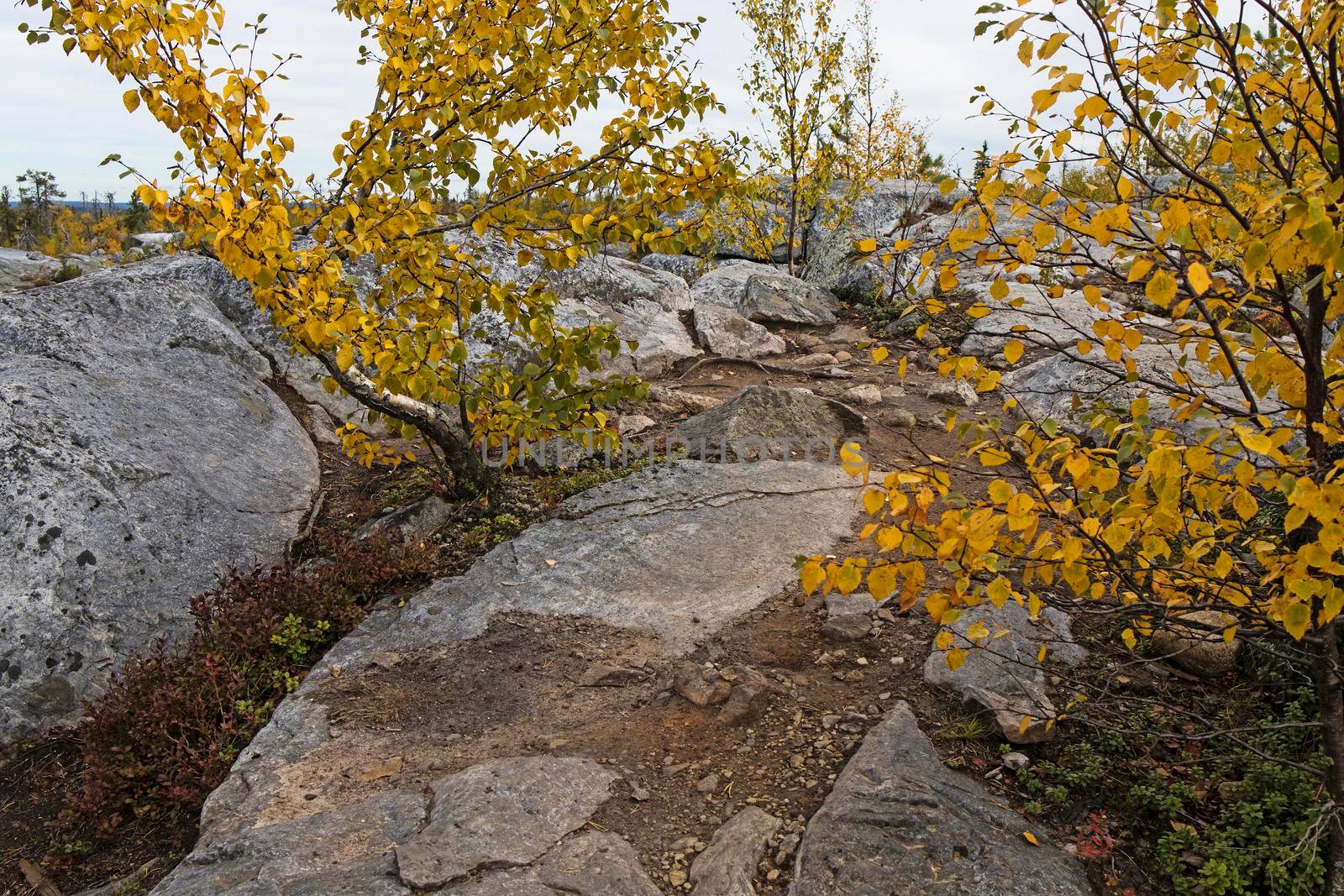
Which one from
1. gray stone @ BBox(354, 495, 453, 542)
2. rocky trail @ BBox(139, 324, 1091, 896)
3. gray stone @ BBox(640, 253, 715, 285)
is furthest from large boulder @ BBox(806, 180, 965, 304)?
gray stone @ BBox(354, 495, 453, 542)

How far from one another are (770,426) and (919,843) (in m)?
5.31

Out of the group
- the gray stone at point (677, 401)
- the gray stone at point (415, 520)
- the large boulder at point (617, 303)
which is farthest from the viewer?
the large boulder at point (617, 303)

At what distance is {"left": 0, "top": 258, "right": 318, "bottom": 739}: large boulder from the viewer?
5781 millimetres

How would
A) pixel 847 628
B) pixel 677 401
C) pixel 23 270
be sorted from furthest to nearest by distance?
pixel 23 270, pixel 677 401, pixel 847 628

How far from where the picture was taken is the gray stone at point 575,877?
147 inches

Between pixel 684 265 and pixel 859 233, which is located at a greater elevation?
pixel 859 233

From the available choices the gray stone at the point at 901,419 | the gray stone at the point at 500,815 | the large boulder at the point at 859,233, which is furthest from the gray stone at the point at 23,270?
the gray stone at the point at 500,815

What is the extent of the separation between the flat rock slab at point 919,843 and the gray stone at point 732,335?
8.58 meters

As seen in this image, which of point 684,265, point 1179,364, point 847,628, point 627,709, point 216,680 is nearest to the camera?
point 1179,364

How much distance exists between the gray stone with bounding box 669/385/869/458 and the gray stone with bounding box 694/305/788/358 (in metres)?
3.28

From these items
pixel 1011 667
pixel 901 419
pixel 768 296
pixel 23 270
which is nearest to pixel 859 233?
pixel 768 296

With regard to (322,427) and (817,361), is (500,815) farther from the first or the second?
(817,361)

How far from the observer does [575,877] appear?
3818mm

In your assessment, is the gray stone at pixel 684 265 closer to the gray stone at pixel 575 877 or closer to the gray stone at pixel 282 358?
the gray stone at pixel 282 358
